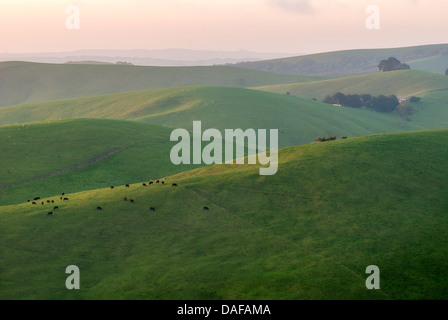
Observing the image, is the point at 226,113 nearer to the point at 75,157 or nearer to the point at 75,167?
the point at 75,157

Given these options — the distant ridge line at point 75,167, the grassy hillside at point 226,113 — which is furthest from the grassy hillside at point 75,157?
the grassy hillside at point 226,113

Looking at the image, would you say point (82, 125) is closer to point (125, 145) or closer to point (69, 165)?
point (125, 145)

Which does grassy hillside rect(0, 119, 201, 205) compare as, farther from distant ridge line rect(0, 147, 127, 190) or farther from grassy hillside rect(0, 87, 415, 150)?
grassy hillside rect(0, 87, 415, 150)

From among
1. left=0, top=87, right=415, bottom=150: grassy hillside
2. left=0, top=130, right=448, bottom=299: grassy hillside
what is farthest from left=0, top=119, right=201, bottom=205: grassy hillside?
left=0, top=87, right=415, bottom=150: grassy hillside

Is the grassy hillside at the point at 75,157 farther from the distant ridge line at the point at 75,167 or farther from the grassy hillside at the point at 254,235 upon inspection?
the grassy hillside at the point at 254,235

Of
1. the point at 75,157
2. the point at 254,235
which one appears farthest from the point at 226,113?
the point at 254,235
